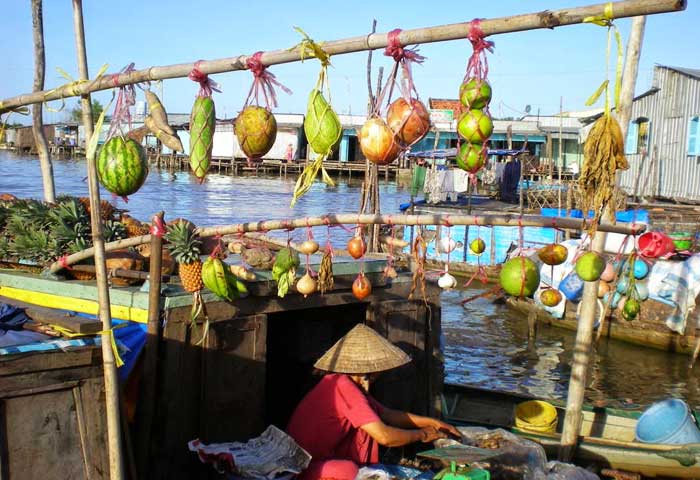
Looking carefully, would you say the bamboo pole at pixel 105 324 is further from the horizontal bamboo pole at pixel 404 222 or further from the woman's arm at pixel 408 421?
the woman's arm at pixel 408 421

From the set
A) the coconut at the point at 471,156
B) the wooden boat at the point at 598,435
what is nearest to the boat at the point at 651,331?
the wooden boat at the point at 598,435

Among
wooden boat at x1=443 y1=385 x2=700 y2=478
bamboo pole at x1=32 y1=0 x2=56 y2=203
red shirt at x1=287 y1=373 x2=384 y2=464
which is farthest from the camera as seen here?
bamboo pole at x1=32 y1=0 x2=56 y2=203

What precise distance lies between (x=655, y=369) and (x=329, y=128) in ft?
38.9

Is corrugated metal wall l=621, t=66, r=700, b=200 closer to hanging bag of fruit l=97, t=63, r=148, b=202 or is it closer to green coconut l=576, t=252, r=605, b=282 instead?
green coconut l=576, t=252, r=605, b=282

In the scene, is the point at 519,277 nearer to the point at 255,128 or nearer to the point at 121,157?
the point at 255,128

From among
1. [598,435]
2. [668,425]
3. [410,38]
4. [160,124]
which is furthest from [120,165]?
[598,435]

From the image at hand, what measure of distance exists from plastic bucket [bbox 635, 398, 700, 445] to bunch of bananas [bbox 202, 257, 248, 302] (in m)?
4.67

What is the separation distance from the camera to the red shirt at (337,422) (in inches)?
173

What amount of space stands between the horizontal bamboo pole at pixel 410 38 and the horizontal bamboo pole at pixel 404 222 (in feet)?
4.90

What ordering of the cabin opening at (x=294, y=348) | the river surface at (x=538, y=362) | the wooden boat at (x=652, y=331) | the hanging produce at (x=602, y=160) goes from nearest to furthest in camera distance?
the hanging produce at (x=602, y=160) → the cabin opening at (x=294, y=348) → the river surface at (x=538, y=362) → the wooden boat at (x=652, y=331)

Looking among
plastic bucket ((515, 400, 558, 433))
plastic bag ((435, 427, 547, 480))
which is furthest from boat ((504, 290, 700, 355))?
plastic bag ((435, 427, 547, 480))

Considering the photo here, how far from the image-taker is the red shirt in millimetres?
4398

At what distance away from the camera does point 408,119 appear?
286cm

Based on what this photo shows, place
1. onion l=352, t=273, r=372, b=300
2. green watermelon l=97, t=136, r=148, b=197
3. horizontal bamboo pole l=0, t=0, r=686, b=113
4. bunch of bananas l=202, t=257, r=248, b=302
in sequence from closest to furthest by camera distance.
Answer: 1. horizontal bamboo pole l=0, t=0, r=686, b=113
2. green watermelon l=97, t=136, r=148, b=197
3. bunch of bananas l=202, t=257, r=248, b=302
4. onion l=352, t=273, r=372, b=300
